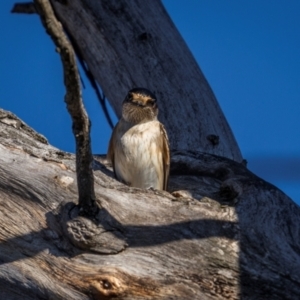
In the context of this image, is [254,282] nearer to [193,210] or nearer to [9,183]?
[193,210]

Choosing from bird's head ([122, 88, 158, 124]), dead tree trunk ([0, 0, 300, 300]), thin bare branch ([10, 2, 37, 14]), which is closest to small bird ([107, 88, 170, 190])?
bird's head ([122, 88, 158, 124])

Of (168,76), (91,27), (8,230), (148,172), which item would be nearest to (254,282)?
(8,230)

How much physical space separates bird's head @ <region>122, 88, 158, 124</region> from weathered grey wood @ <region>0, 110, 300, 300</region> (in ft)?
4.88

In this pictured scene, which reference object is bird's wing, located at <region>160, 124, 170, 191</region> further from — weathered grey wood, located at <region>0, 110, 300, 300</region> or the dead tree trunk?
weathered grey wood, located at <region>0, 110, 300, 300</region>

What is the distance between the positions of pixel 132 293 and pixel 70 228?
382 millimetres

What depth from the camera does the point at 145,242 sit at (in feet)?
12.4

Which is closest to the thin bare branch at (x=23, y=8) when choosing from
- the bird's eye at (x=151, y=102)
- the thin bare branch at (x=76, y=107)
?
the bird's eye at (x=151, y=102)

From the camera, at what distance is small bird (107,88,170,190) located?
566 centimetres

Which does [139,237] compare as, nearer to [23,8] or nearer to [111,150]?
[111,150]

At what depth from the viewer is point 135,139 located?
575cm

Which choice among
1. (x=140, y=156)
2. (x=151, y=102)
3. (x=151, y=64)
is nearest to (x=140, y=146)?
(x=140, y=156)

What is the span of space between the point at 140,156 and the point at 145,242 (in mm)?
2013

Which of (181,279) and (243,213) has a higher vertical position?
(243,213)

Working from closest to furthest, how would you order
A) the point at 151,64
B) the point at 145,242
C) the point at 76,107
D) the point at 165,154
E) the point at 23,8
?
the point at 76,107
the point at 145,242
the point at 165,154
the point at 151,64
the point at 23,8
